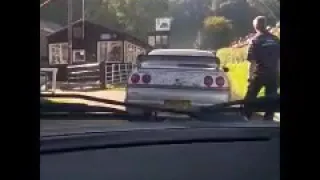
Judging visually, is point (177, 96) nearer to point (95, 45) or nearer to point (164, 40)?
point (164, 40)

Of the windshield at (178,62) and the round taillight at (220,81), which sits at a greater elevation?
the windshield at (178,62)

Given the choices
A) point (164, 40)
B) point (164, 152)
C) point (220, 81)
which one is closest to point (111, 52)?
point (164, 40)

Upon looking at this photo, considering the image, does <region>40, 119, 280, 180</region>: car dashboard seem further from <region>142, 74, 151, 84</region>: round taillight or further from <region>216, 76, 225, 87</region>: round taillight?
<region>142, 74, 151, 84</region>: round taillight

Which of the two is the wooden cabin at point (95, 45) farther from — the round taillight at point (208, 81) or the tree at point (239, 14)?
the round taillight at point (208, 81)

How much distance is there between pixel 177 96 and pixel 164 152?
1910 mm

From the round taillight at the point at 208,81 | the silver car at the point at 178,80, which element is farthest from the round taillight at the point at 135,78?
the round taillight at the point at 208,81

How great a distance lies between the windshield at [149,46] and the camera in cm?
368

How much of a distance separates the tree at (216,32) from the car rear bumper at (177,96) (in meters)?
→ 0.37

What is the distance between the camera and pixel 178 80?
4891 mm

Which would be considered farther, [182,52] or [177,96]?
[177,96]
